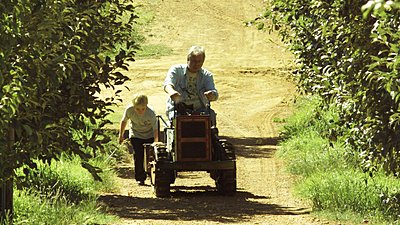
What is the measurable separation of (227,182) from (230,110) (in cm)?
1257

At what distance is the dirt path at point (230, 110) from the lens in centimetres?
1293

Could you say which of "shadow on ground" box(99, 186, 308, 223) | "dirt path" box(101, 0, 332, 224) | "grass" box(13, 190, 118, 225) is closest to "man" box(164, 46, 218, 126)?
"shadow on ground" box(99, 186, 308, 223)

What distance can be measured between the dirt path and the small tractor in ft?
0.72

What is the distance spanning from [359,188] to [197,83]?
251cm

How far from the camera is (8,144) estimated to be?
32.0 ft

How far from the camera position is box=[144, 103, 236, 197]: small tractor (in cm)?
1378

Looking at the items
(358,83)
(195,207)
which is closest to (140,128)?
(195,207)

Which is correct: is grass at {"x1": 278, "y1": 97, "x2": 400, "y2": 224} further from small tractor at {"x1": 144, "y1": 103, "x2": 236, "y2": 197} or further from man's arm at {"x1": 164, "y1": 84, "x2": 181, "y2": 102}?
man's arm at {"x1": 164, "y1": 84, "x2": 181, "y2": 102}

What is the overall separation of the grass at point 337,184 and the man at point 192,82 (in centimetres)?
136

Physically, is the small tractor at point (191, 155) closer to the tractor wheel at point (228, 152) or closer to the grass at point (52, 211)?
the tractor wheel at point (228, 152)

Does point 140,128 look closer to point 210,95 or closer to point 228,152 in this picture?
point 228,152

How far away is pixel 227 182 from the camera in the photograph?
14016mm

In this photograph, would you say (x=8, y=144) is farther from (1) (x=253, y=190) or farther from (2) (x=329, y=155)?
(2) (x=329, y=155)

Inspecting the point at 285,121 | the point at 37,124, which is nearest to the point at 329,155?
the point at 37,124
